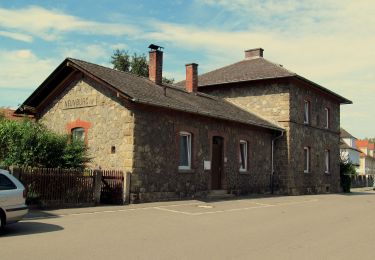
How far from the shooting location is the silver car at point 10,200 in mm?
9461

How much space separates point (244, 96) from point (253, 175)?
5.78m

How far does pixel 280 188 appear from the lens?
25.4 m

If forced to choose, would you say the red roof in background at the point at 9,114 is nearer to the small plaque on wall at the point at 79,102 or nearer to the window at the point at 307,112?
the small plaque on wall at the point at 79,102

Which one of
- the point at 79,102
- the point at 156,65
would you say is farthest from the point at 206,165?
the point at 79,102

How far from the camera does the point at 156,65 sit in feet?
70.1

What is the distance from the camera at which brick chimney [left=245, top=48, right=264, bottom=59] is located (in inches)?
1241

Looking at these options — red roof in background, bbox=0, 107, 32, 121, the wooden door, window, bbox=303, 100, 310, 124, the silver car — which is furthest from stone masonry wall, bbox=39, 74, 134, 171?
window, bbox=303, 100, 310, 124

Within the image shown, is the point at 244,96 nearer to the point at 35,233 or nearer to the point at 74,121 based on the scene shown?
the point at 74,121

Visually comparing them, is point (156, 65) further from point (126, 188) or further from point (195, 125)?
point (126, 188)

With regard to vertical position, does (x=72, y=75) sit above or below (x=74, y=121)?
above

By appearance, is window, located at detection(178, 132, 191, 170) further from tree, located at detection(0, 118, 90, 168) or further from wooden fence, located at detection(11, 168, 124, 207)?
tree, located at detection(0, 118, 90, 168)

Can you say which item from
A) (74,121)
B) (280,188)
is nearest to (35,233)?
(74,121)

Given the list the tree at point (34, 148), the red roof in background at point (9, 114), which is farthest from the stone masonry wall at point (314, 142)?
the red roof in background at point (9, 114)

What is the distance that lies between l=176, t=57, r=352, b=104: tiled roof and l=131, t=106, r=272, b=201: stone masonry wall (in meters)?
4.36
